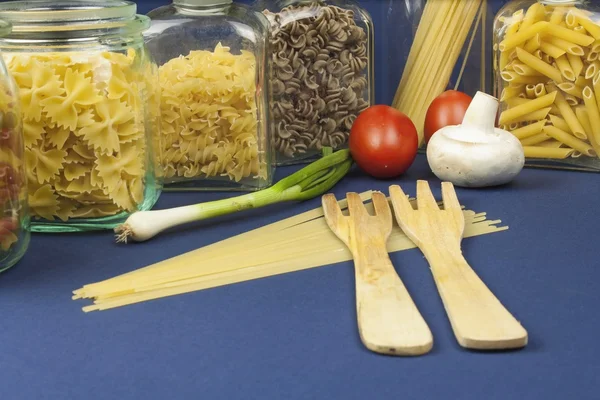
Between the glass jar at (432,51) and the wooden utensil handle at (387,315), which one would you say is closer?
the wooden utensil handle at (387,315)

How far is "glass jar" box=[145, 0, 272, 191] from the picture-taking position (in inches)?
49.8

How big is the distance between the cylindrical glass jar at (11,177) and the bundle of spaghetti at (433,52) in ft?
2.24

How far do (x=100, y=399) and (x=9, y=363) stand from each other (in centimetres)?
11

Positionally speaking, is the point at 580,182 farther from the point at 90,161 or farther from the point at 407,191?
the point at 90,161

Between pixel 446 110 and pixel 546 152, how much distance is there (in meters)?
0.15

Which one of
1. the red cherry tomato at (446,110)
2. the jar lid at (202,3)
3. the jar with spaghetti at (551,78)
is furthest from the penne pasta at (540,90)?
the jar lid at (202,3)

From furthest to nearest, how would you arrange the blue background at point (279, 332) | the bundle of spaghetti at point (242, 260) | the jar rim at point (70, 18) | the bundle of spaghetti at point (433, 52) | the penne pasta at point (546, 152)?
the bundle of spaghetti at point (433, 52)
the penne pasta at point (546, 152)
the jar rim at point (70, 18)
the bundle of spaghetti at point (242, 260)
the blue background at point (279, 332)

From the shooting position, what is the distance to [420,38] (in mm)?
1518

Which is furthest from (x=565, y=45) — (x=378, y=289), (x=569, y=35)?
(x=378, y=289)

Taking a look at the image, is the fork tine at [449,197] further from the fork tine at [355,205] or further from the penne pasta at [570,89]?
the penne pasta at [570,89]

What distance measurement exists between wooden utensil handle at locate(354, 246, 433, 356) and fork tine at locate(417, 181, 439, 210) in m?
0.21

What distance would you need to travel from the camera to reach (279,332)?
0.88 metres

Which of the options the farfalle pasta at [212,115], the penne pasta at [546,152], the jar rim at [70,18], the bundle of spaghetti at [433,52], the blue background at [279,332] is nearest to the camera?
the blue background at [279,332]

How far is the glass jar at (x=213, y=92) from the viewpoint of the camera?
1.27 meters
